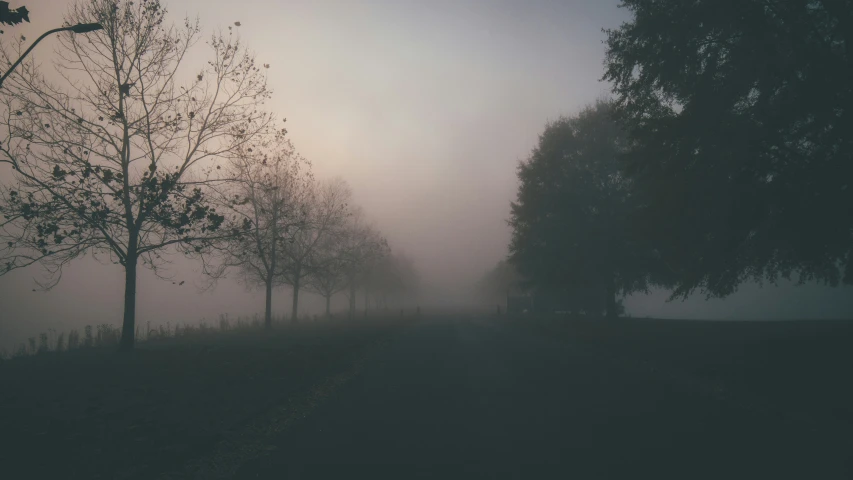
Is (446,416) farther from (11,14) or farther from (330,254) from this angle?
(330,254)

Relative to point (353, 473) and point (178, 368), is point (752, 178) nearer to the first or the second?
point (353, 473)

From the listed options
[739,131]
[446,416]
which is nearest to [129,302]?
[446,416]

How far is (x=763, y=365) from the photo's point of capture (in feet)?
32.5

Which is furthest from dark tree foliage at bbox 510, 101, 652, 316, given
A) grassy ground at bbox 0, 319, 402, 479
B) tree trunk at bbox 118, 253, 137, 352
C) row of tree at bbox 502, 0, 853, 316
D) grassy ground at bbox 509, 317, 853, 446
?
tree trunk at bbox 118, 253, 137, 352

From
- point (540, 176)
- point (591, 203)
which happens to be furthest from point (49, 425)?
point (540, 176)

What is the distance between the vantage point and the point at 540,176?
97.6 feet

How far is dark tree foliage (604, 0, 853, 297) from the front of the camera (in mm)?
9266

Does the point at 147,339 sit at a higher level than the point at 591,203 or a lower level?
lower

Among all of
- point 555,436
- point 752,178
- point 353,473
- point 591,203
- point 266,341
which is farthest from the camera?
point 591,203

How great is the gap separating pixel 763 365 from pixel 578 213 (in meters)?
17.3

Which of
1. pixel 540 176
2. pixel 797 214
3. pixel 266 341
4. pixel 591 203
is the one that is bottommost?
pixel 266 341

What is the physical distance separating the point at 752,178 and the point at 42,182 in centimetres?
1928

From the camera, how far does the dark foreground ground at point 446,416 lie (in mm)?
4871

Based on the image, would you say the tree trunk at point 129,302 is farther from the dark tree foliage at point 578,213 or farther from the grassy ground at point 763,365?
the dark tree foliage at point 578,213
